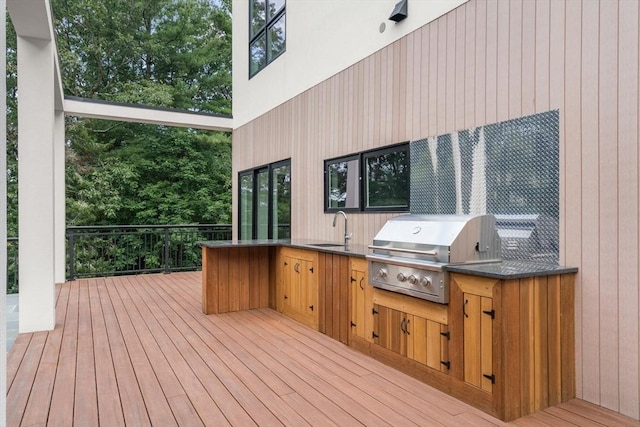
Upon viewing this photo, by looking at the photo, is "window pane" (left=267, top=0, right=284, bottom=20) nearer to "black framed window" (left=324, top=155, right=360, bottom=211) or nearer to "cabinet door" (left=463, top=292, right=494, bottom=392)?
"black framed window" (left=324, top=155, right=360, bottom=211)

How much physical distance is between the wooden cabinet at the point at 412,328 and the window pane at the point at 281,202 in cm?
307

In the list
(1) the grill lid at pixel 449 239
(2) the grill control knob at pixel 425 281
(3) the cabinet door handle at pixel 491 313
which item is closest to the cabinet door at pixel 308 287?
(1) the grill lid at pixel 449 239

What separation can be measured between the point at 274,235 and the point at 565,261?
4.55 metres

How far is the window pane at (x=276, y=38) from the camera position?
629cm

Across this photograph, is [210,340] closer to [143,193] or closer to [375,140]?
[375,140]

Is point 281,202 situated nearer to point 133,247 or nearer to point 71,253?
point 71,253

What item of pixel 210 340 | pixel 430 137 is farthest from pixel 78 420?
pixel 430 137

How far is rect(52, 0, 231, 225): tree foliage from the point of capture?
1082cm

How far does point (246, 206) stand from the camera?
7.64 meters

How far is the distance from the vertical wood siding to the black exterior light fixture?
0.77 ft

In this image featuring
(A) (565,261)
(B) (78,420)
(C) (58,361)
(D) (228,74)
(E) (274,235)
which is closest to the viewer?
(B) (78,420)

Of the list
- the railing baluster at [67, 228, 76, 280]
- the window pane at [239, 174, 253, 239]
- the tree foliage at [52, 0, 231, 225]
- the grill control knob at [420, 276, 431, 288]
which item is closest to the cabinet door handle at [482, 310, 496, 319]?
the grill control knob at [420, 276, 431, 288]

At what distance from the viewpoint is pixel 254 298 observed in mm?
4965

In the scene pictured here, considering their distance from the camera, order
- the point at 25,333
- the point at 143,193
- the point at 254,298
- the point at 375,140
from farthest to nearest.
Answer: the point at 143,193 → the point at 254,298 → the point at 375,140 → the point at 25,333
